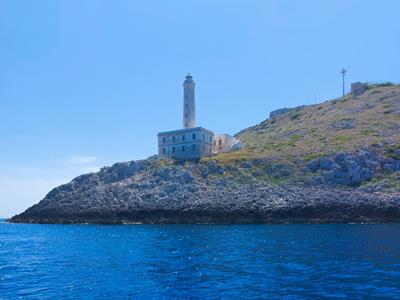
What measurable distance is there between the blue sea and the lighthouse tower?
3121 inches

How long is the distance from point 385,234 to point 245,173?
45.2 meters

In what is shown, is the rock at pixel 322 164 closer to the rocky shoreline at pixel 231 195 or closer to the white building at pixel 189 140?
the rocky shoreline at pixel 231 195

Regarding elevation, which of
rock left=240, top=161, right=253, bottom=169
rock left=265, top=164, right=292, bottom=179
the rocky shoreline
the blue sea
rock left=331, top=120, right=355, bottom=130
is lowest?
the blue sea

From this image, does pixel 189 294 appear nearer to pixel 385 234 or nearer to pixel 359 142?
pixel 385 234

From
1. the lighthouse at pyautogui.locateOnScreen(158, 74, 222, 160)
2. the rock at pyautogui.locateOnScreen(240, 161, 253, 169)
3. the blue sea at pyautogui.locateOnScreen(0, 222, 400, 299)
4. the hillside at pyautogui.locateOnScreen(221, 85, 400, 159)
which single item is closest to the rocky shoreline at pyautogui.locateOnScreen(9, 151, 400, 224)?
the rock at pyautogui.locateOnScreen(240, 161, 253, 169)

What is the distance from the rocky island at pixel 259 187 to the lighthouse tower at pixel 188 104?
18.4 meters

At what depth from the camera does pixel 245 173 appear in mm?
95625

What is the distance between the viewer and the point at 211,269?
3186 cm

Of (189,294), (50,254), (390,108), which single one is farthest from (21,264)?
(390,108)

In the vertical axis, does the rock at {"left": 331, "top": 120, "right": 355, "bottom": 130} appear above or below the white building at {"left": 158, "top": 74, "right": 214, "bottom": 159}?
above

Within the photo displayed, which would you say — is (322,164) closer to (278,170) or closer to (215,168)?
(278,170)

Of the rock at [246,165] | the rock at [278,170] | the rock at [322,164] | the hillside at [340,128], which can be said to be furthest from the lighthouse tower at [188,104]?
the rock at [322,164]

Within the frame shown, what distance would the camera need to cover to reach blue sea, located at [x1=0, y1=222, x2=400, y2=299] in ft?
80.9

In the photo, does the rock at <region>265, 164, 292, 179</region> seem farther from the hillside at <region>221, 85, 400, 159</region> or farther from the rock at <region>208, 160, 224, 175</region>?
the rock at <region>208, 160, 224, 175</region>
